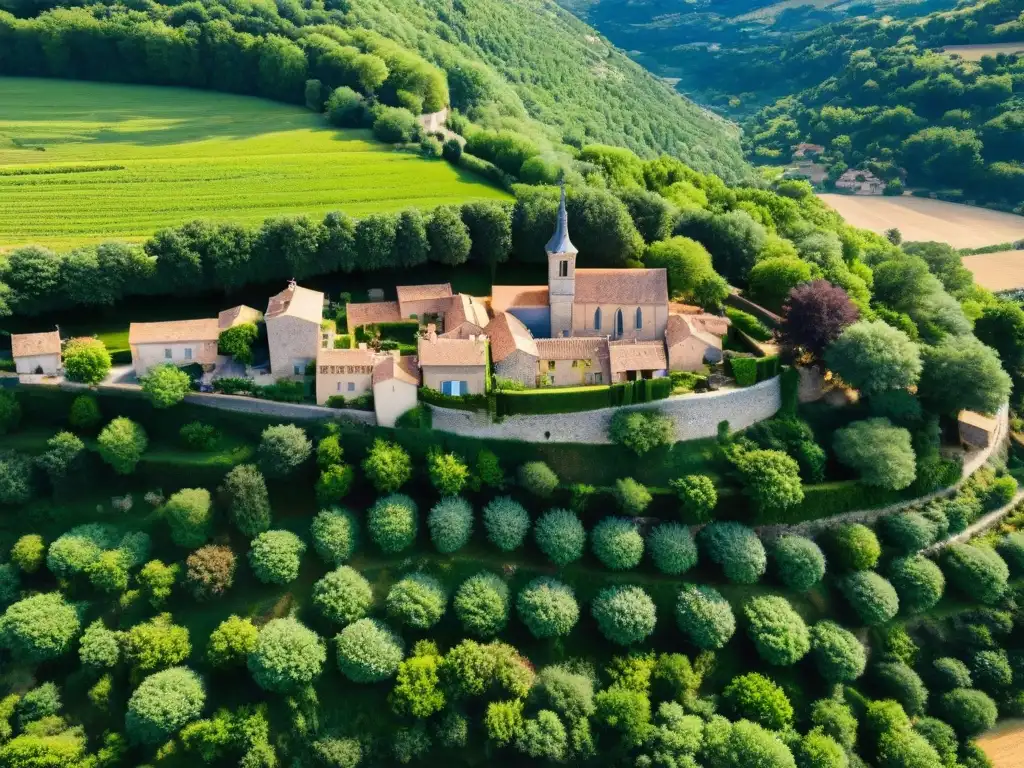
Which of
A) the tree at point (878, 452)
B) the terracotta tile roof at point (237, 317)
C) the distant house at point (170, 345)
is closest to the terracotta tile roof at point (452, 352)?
the terracotta tile roof at point (237, 317)

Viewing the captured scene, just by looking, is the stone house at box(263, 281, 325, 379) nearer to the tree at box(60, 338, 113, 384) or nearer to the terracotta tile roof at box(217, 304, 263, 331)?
the terracotta tile roof at box(217, 304, 263, 331)

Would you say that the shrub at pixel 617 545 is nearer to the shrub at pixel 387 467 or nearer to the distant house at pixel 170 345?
the shrub at pixel 387 467

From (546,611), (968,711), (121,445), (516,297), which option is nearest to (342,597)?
(546,611)

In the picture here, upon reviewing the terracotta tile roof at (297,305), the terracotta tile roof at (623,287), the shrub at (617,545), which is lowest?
the shrub at (617,545)

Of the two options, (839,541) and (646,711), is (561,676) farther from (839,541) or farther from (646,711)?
(839,541)

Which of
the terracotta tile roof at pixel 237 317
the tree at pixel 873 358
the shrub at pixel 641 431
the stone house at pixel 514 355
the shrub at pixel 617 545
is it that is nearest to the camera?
the shrub at pixel 617 545

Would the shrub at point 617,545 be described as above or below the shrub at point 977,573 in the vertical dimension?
above

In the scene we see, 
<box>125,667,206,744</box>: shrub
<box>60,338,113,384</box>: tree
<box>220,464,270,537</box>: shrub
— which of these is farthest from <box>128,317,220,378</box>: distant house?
<box>125,667,206,744</box>: shrub
